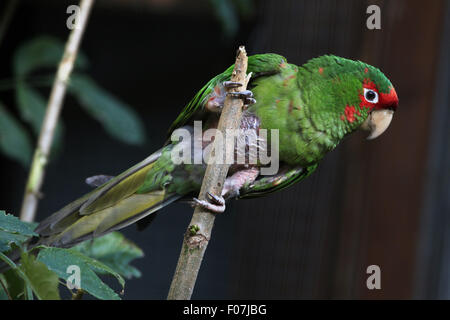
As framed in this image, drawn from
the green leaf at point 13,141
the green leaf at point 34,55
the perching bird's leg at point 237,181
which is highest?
the green leaf at point 34,55

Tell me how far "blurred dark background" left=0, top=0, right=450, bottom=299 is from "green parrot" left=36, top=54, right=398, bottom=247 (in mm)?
435

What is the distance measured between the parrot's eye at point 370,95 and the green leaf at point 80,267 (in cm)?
34

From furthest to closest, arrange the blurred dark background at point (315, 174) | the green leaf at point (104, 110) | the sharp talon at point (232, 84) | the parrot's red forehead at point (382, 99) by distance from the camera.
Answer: the blurred dark background at point (315, 174) < the green leaf at point (104, 110) < the parrot's red forehead at point (382, 99) < the sharp talon at point (232, 84)

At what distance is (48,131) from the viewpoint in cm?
69

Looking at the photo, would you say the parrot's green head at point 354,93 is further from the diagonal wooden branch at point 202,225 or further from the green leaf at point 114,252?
the green leaf at point 114,252

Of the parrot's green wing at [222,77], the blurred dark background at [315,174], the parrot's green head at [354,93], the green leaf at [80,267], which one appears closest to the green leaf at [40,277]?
the green leaf at [80,267]

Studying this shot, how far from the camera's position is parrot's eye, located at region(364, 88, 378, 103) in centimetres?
56

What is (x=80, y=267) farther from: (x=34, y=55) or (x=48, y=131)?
(x=34, y=55)

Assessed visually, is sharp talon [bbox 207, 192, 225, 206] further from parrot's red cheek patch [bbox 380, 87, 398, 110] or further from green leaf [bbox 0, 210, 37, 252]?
parrot's red cheek patch [bbox 380, 87, 398, 110]

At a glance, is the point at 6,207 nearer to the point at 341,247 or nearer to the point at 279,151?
the point at 341,247

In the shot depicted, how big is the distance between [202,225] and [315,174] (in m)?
0.80

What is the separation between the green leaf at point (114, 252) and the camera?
1.86ft

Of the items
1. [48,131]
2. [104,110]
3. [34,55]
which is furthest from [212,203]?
[34,55]

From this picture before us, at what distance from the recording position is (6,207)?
51.3 inches
